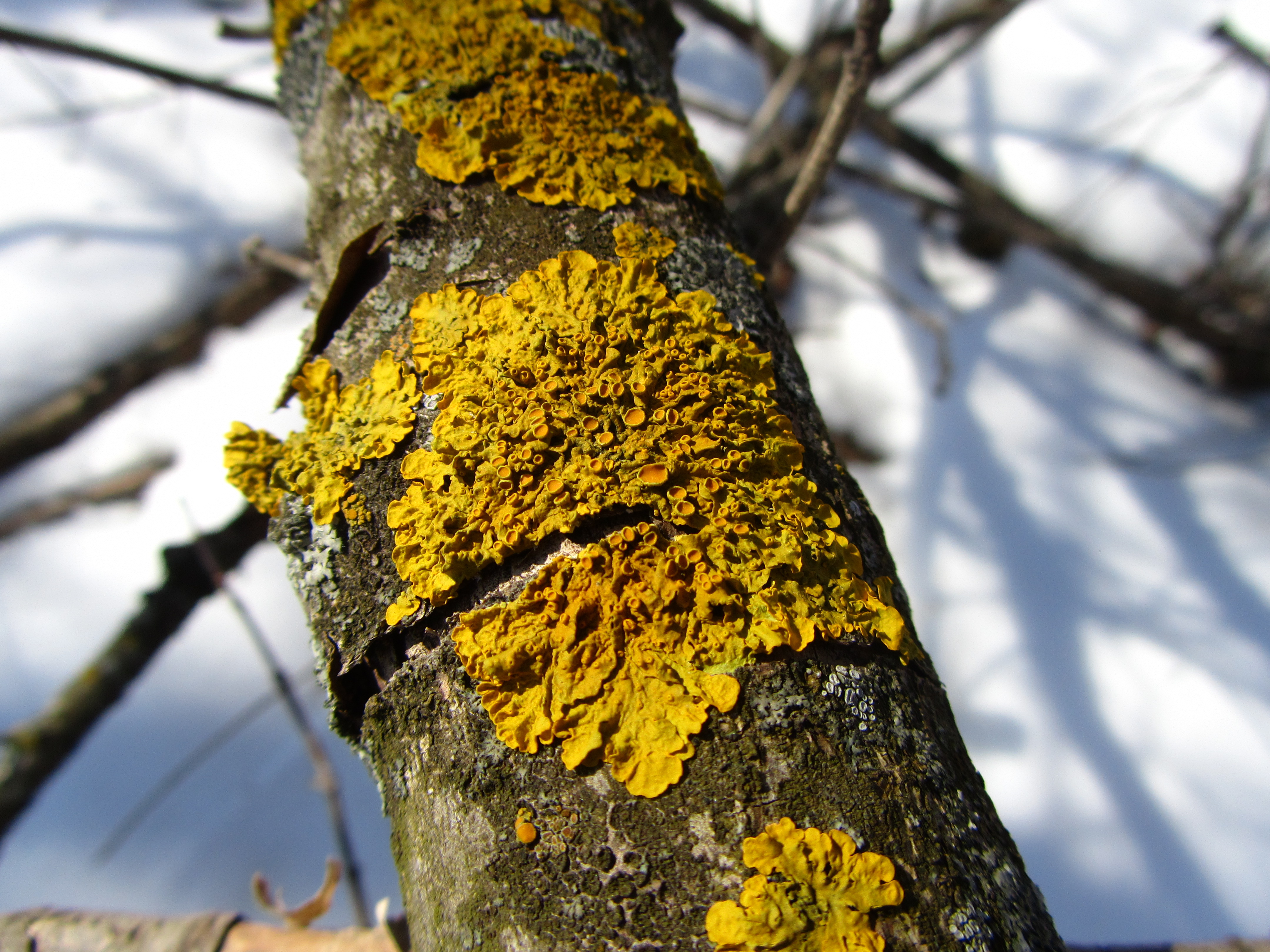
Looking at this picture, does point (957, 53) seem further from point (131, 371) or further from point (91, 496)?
point (91, 496)

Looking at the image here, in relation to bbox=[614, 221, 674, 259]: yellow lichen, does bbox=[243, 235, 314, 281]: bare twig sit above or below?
above

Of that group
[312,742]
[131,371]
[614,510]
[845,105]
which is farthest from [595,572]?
[131,371]

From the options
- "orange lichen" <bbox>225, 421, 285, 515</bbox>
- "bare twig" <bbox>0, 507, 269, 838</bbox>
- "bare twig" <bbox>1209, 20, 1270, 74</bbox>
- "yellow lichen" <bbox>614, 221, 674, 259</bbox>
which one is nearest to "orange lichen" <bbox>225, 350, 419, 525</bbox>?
"orange lichen" <bbox>225, 421, 285, 515</bbox>

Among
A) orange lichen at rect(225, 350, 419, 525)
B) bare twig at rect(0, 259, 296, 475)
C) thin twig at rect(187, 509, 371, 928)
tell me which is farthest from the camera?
bare twig at rect(0, 259, 296, 475)

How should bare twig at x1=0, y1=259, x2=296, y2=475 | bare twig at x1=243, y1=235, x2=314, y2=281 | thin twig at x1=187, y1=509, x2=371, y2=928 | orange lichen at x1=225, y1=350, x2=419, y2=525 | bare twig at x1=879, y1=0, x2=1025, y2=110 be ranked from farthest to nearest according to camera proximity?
bare twig at x1=0, y1=259, x2=296, y2=475
bare twig at x1=879, y1=0, x2=1025, y2=110
bare twig at x1=243, y1=235, x2=314, y2=281
thin twig at x1=187, y1=509, x2=371, y2=928
orange lichen at x1=225, y1=350, x2=419, y2=525

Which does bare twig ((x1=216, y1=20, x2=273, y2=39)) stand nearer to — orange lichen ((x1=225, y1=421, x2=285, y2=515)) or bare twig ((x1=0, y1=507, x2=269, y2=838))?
bare twig ((x1=0, y1=507, x2=269, y2=838))

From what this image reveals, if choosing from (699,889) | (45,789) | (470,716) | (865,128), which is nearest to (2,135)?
(45,789)

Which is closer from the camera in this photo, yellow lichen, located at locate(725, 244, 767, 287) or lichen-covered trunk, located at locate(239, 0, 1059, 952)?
lichen-covered trunk, located at locate(239, 0, 1059, 952)
